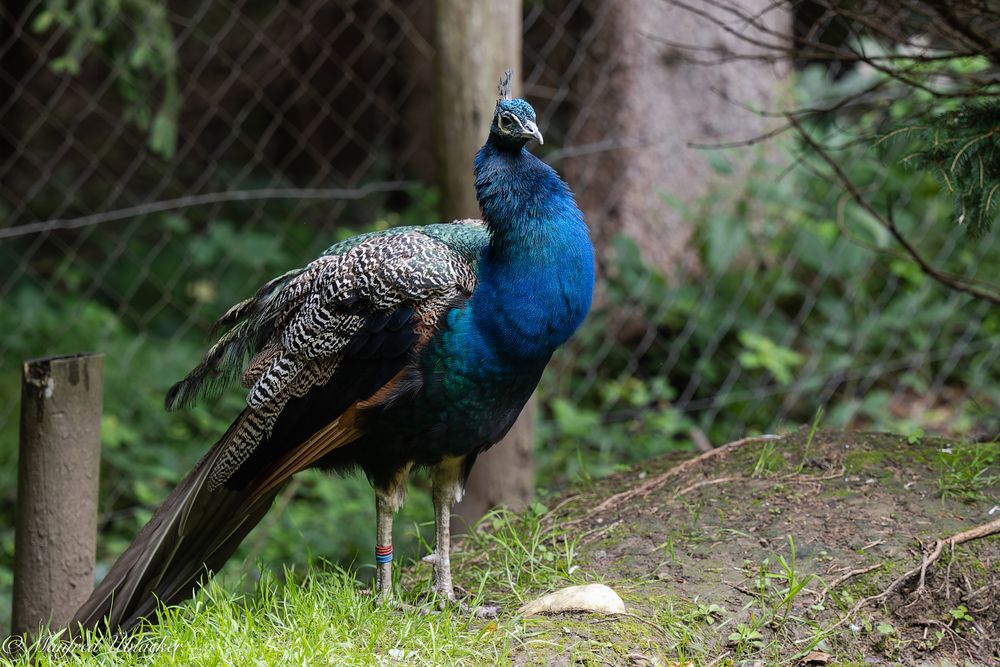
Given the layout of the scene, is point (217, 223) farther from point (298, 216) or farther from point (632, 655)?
point (632, 655)

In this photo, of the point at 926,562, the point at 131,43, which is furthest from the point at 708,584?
the point at 131,43

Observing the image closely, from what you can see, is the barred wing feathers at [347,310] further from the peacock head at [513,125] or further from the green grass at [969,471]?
the green grass at [969,471]

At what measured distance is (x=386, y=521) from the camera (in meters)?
3.56

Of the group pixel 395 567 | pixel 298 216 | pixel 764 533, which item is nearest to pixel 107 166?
pixel 298 216

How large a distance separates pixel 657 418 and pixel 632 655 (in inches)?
128

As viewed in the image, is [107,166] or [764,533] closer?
[764,533]

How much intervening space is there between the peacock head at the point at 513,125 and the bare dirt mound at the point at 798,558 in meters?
1.32

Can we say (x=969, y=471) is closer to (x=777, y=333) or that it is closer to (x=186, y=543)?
(x=186, y=543)

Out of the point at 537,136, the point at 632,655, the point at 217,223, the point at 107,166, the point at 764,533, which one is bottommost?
the point at 107,166

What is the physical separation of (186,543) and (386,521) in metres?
0.66

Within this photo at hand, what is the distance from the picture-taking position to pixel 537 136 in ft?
10.9

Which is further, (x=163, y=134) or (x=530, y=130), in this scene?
(x=163, y=134)

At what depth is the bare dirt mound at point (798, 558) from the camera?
3055mm

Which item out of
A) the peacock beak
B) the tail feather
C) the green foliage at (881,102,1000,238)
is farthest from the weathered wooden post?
the green foliage at (881,102,1000,238)
